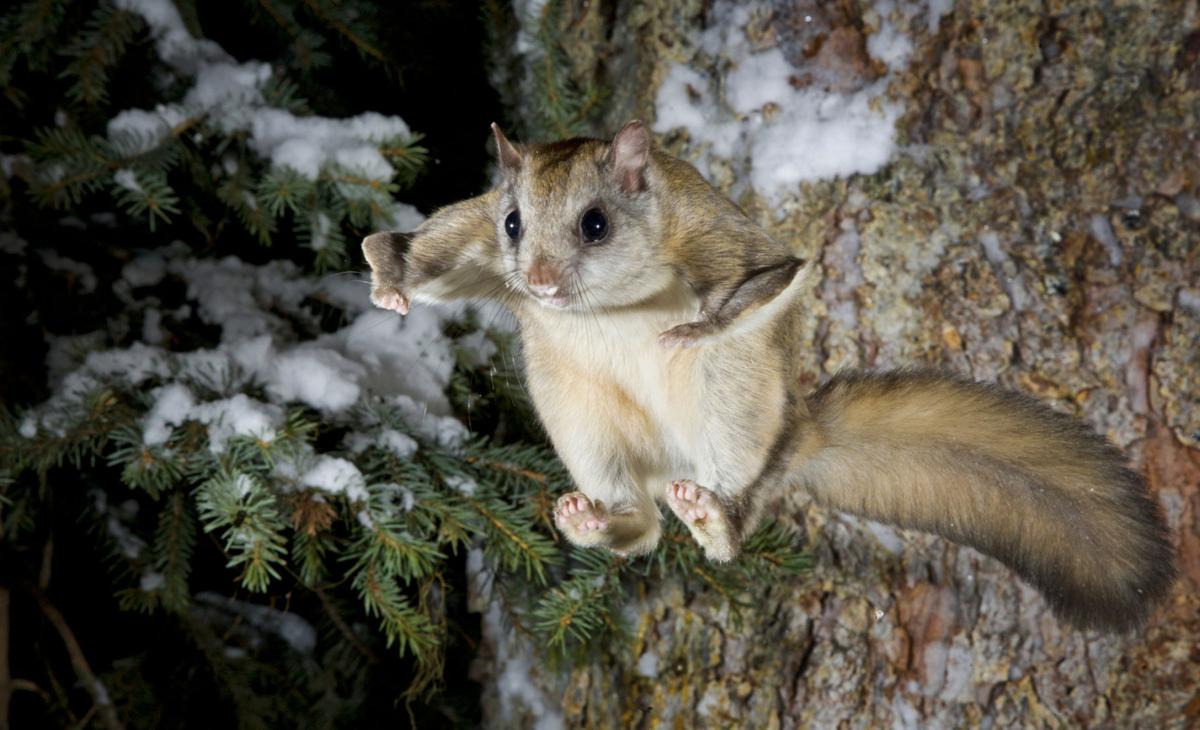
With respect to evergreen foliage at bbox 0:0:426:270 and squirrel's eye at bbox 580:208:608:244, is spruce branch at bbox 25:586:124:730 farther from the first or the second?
squirrel's eye at bbox 580:208:608:244

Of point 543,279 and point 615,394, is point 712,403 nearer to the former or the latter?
point 615,394

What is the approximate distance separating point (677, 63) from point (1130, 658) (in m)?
1.22

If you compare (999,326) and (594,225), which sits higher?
(594,225)

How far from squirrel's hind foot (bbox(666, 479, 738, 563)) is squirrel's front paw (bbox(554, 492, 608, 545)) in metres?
0.13

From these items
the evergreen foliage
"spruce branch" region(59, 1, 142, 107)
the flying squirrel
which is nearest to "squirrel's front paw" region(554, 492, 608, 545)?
the flying squirrel

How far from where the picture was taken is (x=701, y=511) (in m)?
1.24

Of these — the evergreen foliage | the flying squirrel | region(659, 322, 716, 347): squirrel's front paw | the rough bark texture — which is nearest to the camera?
region(659, 322, 716, 347): squirrel's front paw

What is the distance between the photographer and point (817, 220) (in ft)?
5.76

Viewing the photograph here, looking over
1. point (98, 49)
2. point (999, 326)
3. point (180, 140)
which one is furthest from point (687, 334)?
point (98, 49)

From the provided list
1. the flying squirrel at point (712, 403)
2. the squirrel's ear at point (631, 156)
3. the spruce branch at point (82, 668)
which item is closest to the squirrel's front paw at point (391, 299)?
the flying squirrel at point (712, 403)

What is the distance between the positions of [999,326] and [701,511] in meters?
0.70

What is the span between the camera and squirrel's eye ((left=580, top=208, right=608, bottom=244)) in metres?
1.22

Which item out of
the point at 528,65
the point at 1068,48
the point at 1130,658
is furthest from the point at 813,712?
the point at 528,65

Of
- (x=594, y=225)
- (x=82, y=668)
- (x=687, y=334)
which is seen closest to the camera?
(x=687, y=334)
